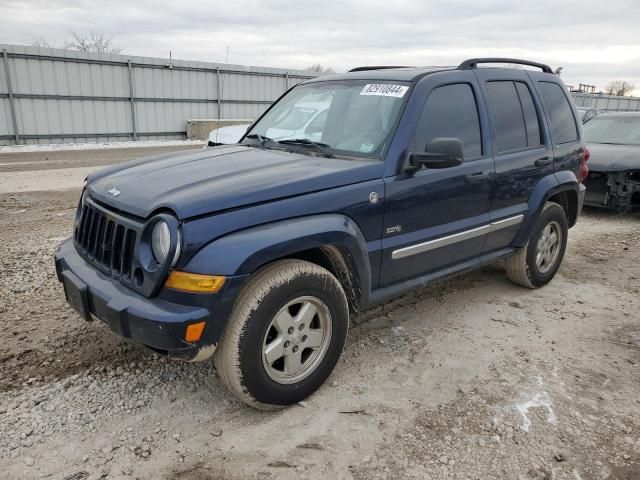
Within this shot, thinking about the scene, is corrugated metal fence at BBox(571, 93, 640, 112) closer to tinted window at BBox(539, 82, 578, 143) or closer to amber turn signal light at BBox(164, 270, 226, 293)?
tinted window at BBox(539, 82, 578, 143)

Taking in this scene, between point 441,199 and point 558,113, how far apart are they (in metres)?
2.04

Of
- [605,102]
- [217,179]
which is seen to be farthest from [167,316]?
[605,102]

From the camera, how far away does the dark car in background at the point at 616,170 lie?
7.59 metres

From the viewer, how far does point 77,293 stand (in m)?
2.82

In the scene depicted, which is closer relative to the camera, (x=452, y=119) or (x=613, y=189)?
(x=452, y=119)

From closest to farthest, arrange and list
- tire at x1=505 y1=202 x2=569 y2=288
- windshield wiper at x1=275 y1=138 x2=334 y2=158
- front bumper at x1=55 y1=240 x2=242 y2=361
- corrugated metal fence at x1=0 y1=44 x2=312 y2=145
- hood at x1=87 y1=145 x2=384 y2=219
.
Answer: front bumper at x1=55 y1=240 x2=242 y2=361
hood at x1=87 y1=145 x2=384 y2=219
windshield wiper at x1=275 y1=138 x2=334 y2=158
tire at x1=505 y1=202 x2=569 y2=288
corrugated metal fence at x1=0 y1=44 x2=312 y2=145

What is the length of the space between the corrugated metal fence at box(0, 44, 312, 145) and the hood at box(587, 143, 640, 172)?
11631 mm

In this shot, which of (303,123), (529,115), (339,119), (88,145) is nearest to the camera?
(339,119)

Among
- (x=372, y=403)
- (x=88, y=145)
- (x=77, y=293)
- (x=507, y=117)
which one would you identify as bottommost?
Answer: (x=88, y=145)

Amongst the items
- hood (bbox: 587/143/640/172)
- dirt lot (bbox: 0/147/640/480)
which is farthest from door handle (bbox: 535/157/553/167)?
hood (bbox: 587/143/640/172)

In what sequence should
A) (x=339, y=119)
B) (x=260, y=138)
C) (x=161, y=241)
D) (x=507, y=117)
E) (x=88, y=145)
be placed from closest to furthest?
(x=161, y=241) < (x=339, y=119) < (x=260, y=138) < (x=507, y=117) < (x=88, y=145)

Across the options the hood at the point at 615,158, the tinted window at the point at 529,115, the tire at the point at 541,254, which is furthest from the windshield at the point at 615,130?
the tinted window at the point at 529,115

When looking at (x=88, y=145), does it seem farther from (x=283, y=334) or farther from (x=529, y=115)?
(x=283, y=334)

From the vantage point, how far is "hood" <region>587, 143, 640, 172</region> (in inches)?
298
